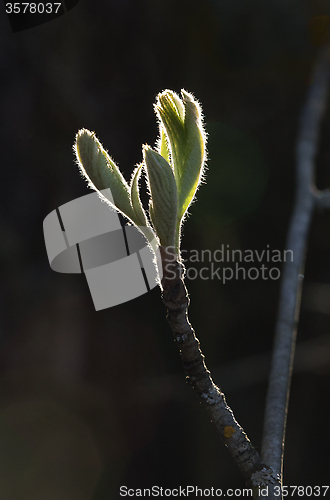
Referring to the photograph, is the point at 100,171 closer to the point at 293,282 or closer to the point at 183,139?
the point at 183,139

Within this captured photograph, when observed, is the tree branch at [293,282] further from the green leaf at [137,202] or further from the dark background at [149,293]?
the green leaf at [137,202]

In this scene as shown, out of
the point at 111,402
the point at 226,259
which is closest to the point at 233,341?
the point at 226,259

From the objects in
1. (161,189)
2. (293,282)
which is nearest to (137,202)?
(161,189)

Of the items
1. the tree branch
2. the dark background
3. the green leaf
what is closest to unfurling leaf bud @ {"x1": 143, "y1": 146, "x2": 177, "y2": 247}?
the green leaf

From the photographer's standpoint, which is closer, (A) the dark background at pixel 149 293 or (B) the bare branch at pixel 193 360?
(B) the bare branch at pixel 193 360

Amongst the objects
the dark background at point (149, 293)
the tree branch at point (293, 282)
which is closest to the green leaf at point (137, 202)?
the tree branch at point (293, 282)

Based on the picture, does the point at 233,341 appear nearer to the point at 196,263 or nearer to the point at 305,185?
the point at 196,263

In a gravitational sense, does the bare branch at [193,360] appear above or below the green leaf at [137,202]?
below
